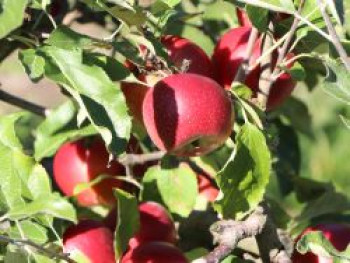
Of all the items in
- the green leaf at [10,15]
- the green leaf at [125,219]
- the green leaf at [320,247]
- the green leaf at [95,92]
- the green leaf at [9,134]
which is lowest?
the green leaf at [125,219]

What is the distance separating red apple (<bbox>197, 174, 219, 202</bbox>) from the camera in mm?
1277

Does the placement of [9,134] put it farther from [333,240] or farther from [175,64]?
[333,240]

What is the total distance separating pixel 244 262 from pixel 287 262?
9 cm

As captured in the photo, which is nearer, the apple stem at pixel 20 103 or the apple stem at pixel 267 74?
the apple stem at pixel 267 74

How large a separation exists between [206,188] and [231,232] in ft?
1.03

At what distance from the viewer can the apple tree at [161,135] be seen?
950 millimetres

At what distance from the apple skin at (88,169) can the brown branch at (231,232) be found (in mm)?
294

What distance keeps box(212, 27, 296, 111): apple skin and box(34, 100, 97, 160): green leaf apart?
0.76 ft

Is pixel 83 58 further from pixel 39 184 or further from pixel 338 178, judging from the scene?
pixel 338 178

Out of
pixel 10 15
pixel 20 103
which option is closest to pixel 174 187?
pixel 20 103

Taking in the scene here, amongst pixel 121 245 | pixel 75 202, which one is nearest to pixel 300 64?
pixel 121 245

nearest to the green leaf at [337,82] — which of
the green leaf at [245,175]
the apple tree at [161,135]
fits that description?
the apple tree at [161,135]

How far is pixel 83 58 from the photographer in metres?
0.99

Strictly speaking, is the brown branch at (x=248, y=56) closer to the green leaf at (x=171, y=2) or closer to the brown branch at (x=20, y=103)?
the green leaf at (x=171, y=2)
